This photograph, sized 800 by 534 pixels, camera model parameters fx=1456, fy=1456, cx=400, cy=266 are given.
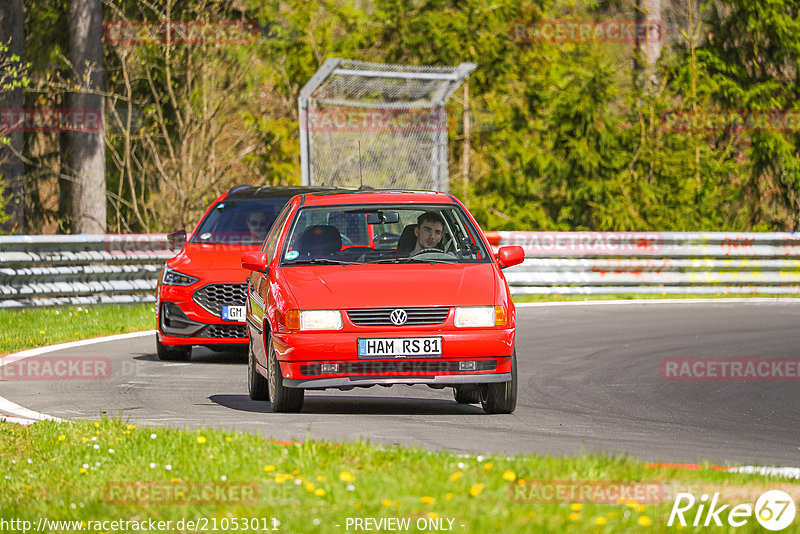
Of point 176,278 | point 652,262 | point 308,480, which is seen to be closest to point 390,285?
point 308,480

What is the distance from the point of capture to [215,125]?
91.8ft

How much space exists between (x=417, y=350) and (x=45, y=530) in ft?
12.4

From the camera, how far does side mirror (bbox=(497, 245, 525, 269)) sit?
1055cm

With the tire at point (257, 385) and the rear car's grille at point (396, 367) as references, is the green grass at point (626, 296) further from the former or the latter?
the rear car's grille at point (396, 367)

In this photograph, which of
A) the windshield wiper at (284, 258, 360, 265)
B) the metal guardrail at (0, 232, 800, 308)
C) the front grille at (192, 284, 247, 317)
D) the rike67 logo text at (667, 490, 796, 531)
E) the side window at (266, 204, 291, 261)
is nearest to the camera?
the rike67 logo text at (667, 490, 796, 531)

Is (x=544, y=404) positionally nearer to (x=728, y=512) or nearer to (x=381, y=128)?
(x=728, y=512)

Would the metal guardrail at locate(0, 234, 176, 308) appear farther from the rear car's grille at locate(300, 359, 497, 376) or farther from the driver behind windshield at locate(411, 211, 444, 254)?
the rear car's grille at locate(300, 359, 497, 376)

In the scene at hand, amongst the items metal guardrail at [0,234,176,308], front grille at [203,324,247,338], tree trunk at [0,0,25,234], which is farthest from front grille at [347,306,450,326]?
tree trunk at [0,0,25,234]

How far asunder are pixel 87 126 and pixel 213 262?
58.4ft

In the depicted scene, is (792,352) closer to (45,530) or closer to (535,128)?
(45,530)

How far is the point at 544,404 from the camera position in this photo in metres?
10.8

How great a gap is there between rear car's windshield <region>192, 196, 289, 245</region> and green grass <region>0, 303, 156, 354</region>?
2.28m

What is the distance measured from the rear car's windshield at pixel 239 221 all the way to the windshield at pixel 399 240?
3571mm

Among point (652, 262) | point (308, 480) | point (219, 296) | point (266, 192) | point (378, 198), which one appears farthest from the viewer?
point (652, 262)
